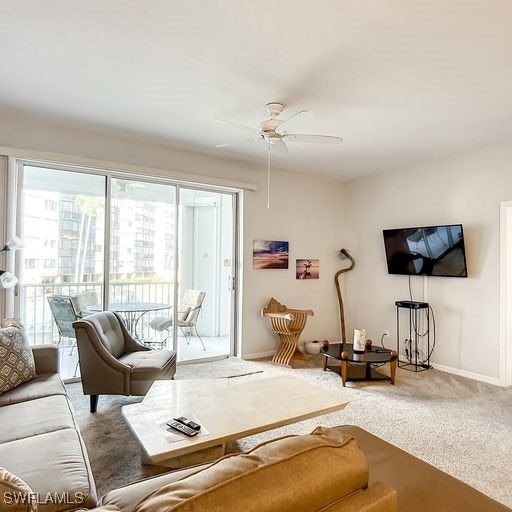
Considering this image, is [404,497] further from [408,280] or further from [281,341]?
[408,280]

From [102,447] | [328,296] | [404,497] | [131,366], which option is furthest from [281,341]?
[404,497]

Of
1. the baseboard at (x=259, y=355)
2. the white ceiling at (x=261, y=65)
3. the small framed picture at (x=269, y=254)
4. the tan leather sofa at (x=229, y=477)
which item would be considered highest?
the white ceiling at (x=261, y=65)

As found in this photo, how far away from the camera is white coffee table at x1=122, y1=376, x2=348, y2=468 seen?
178 cm

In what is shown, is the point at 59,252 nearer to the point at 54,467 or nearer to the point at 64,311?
the point at 64,311

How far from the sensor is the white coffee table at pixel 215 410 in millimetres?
1784

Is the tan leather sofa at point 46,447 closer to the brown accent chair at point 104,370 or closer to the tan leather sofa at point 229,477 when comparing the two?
the tan leather sofa at point 229,477

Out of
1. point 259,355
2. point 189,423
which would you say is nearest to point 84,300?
point 259,355

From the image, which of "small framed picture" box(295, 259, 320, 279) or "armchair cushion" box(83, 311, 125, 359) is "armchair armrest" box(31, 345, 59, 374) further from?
Result: "small framed picture" box(295, 259, 320, 279)

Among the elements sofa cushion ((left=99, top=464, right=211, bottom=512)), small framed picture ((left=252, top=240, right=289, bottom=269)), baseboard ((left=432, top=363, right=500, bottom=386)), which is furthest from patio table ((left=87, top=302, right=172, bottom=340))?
baseboard ((left=432, top=363, right=500, bottom=386))

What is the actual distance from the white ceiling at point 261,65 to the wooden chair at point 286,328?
88.2 inches

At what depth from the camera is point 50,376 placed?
2576 mm

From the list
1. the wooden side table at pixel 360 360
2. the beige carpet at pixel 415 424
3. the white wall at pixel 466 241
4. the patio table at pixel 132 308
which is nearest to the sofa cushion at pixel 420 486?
the beige carpet at pixel 415 424

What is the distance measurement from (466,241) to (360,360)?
6.35 feet

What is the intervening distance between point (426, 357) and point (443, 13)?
3916mm
